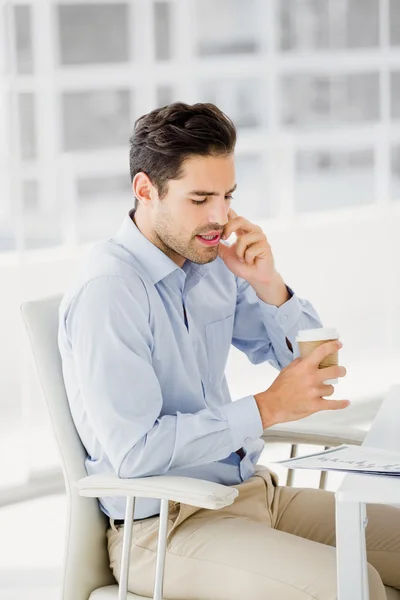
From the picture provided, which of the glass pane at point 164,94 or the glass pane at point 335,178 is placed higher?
the glass pane at point 164,94

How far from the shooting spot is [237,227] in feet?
6.75

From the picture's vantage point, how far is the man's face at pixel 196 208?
1883 mm

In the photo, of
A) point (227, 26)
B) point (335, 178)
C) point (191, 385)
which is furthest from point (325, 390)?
point (335, 178)

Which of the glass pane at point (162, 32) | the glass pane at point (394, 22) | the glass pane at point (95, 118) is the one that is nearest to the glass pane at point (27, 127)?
the glass pane at point (95, 118)

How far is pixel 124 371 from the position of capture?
172 centimetres

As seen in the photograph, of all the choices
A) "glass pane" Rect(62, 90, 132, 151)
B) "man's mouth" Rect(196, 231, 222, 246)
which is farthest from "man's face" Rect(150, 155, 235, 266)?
"glass pane" Rect(62, 90, 132, 151)

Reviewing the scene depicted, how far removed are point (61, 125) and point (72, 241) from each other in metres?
0.49

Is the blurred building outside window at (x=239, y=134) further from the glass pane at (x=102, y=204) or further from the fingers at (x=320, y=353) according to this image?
the fingers at (x=320, y=353)

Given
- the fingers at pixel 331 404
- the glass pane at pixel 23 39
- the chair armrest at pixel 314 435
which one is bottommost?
the chair armrest at pixel 314 435

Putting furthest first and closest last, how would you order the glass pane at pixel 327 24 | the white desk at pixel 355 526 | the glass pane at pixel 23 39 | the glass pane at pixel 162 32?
the glass pane at pixel 327 24
the glass pane at pixel 162 32
the glass pane at pixel 23 39
the white desk at pixel 355 526

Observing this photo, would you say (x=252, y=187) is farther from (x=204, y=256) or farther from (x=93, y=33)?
(x=204, y=256)

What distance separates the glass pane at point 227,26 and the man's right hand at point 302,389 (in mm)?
2903

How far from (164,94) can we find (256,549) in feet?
9.07

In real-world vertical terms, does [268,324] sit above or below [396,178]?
below
